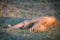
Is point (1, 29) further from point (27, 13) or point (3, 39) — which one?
point (27, 13)

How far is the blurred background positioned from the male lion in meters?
0.04

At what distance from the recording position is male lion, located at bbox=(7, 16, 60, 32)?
2223mm

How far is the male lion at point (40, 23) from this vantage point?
2.22m

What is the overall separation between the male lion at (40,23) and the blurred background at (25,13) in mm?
38

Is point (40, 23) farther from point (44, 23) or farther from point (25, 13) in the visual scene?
point (25, 13)

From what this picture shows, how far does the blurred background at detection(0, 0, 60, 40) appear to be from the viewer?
7.18 ft

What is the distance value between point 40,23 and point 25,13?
0.68 feet

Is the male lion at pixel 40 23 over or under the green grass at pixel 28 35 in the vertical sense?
over

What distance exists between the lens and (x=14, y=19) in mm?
2238

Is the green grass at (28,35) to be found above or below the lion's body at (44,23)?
below

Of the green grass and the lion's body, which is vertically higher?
the lion's body

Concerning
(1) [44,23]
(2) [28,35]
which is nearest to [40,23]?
(1) [44,23]

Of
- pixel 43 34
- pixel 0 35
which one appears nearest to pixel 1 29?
pixel 0 35

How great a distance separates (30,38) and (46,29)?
209 mm
